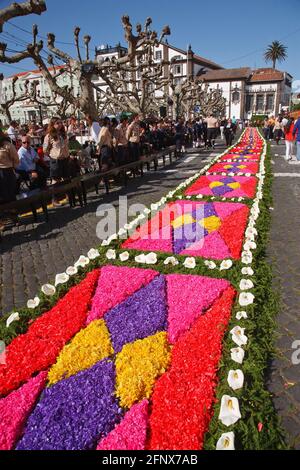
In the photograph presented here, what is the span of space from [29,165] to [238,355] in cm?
756

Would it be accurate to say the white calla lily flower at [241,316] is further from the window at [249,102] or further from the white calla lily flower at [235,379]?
the window at [249,102]

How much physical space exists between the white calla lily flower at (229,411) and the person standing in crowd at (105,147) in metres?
8.51

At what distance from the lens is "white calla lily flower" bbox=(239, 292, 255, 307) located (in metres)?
4.05

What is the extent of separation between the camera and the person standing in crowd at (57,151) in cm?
866

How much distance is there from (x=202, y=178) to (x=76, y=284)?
24.3 ft

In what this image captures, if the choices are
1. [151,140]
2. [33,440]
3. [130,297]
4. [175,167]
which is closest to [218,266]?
[130,297]

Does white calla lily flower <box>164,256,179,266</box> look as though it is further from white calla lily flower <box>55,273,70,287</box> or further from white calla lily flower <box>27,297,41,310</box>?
white calla lily flower <box>27,297,41,310</box>

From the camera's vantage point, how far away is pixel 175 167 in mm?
15055

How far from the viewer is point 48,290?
4598mm

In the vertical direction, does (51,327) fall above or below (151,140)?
below

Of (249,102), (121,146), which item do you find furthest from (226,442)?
(249,102)
